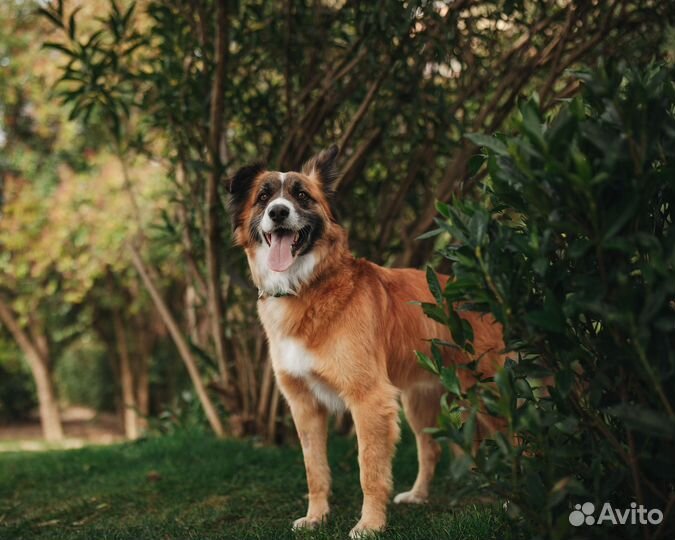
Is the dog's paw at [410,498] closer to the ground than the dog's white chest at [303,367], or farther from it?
closer to the ground

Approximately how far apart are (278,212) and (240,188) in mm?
561

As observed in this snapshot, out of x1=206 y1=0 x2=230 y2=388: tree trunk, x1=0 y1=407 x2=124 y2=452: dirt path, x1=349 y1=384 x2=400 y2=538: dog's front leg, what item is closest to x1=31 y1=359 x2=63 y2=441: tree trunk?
x1=0 y1=407 x2=124 y2=452: dirt path

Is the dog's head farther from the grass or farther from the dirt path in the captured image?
the dirt path

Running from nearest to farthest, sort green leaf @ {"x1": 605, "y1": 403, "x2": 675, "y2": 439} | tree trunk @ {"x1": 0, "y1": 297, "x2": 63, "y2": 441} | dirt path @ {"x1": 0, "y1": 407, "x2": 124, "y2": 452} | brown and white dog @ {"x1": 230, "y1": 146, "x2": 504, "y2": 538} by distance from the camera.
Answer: green leaf @ {"x1": 605, "y1": 403, "x2": 675, "y2": 439}, brown and white dog @ {"x1": 230, "y1": 146, "x2": 504, "y2": 538}, tree trunk @ {"x1": 0, "y1": 297, "x2": 63, "y2": 441}, dirt path @ {"x1": 0, "y1": 407, "x2": 124, "y2": 452}

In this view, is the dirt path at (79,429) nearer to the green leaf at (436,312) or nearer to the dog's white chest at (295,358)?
the dog's white chest at (295,358)

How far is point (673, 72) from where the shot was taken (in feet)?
8.80

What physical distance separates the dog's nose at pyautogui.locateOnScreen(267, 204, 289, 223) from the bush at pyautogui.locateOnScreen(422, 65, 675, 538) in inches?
56.9

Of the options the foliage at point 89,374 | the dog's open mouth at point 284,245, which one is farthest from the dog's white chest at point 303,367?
the foliage at point 89,374

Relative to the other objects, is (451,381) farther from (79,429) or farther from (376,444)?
(79,429)

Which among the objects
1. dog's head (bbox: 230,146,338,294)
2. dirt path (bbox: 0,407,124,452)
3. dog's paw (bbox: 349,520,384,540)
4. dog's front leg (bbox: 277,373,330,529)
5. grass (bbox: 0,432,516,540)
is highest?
dog's head (bbox: 230,146,338,294)

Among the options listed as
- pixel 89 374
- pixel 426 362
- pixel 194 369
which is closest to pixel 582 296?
pixel 426 362

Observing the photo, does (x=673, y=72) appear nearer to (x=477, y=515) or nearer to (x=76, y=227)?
(x=477, y=515)

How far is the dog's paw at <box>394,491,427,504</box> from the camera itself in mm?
4484

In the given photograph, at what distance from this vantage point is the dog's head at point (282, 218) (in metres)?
3.90
